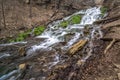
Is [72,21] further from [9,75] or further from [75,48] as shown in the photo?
[9,75]

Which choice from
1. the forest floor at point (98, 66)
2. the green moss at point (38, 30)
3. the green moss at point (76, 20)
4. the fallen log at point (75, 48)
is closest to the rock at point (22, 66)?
the forest floor at point (98, 66)

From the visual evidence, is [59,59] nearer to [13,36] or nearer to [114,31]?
[114,31]

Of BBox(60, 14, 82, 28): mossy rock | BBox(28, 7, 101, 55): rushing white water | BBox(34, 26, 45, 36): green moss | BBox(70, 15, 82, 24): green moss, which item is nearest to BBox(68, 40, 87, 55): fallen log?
BBox(28, 7, 101, 55): rushing white water

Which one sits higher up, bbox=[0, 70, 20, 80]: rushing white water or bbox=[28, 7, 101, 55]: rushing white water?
bbox=[28, 7, 101, 55]: rushing white water

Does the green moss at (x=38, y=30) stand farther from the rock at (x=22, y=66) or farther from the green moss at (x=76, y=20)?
the rock at (x=22, y=66)

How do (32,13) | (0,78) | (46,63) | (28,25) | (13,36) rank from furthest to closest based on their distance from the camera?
(32,13) → (28,25) → (13,36) → (46,63) → (0,78)

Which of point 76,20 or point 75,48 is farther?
point 76,20

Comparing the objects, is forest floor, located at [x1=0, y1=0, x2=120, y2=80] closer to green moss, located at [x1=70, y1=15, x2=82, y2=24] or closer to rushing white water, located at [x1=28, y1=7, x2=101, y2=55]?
rushing white water, located at [x1=28, y1=7, x2=101, y2=55]

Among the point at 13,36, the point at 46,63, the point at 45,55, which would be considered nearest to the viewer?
the point at 46,63

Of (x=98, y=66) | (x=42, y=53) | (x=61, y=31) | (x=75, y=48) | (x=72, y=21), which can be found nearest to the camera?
(x=98, y=66)

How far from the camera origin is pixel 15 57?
45.2ft

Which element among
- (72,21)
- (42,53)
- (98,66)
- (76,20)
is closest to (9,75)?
(42,53)

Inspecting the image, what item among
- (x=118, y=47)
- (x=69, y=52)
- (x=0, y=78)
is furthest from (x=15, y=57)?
(x=118, y=47)

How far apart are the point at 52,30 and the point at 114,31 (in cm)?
812
